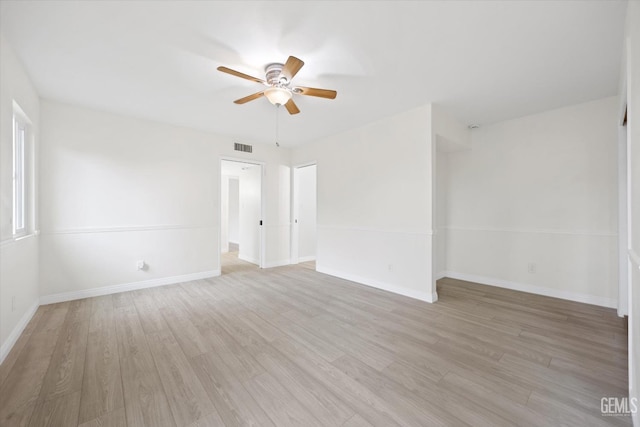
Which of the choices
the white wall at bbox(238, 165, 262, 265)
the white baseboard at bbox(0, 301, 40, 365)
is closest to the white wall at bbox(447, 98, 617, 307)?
the white wall at bbox(238, 165, 262, 265)

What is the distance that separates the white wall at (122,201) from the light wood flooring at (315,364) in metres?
0.57

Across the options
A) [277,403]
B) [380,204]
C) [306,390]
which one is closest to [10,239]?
[277,403]

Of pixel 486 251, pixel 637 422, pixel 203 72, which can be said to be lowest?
pixel 637 422

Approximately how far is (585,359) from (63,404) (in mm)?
3773

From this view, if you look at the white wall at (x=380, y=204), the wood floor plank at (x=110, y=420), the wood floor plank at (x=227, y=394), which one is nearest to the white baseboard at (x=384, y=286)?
the white wall at (x=380, y=204)

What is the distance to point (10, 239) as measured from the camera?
218 centimetres

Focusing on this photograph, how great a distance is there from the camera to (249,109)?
3.46 m

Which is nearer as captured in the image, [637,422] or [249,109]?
[637,422]

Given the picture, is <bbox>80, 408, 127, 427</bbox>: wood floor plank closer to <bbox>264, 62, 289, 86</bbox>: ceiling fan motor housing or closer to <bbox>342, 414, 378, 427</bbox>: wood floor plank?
<bbox>342, 414, 378, 427</bbox>: wood floor plank

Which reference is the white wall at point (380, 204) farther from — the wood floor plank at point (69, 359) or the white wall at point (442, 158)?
the wood floor plank at point (69, 359)

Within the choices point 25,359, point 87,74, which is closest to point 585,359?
point 25,359

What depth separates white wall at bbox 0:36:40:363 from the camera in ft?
6.62

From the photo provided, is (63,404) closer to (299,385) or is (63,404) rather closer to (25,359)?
(25,359)

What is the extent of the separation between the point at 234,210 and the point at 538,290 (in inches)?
312
